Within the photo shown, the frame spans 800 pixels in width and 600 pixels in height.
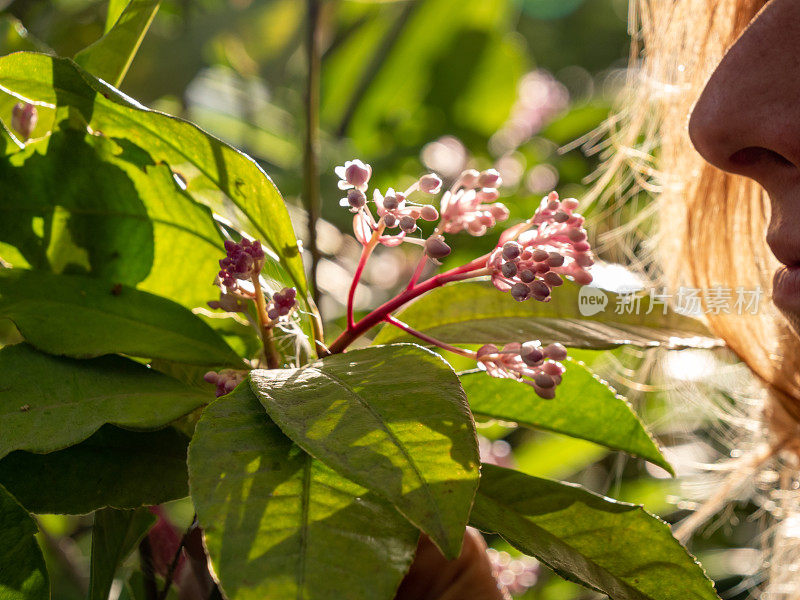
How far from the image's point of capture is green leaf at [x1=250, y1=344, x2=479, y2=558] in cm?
34

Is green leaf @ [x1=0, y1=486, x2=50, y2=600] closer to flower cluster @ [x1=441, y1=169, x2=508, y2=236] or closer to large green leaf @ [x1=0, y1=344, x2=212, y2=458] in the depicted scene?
large green leaf @ [x1=0, y1=344, x2=212, y2=458]

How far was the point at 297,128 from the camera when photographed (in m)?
1.59

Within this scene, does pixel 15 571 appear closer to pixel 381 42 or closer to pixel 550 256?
pixel 550 256

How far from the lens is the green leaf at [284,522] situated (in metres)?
0.33

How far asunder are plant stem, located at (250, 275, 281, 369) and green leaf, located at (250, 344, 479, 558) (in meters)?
0.08

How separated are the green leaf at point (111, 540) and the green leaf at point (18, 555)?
0.09 meters

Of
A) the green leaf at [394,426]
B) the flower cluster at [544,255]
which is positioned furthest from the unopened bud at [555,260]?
the green leaf at [394,426]

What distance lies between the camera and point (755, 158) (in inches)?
21.9

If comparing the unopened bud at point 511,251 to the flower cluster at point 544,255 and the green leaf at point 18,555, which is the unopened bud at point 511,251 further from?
the green leaf at point 18,555

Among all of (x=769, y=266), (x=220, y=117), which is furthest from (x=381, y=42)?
(x=769, y=266)

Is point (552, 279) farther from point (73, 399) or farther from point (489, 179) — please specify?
point (73, 399)

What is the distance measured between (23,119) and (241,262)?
0.22m

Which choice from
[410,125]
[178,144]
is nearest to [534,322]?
[178,144]

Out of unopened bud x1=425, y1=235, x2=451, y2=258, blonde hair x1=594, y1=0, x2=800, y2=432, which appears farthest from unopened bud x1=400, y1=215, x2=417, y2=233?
blonde hair x1=594, y1=0, x2=800, y2=432
